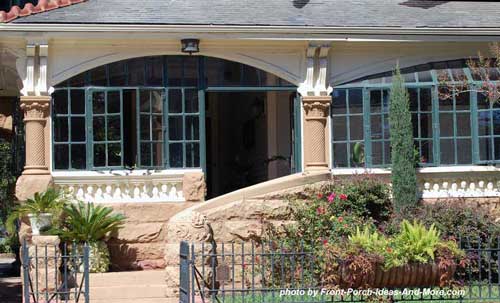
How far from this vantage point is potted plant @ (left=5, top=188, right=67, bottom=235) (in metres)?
15.2

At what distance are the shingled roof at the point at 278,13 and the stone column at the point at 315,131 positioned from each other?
1513mm

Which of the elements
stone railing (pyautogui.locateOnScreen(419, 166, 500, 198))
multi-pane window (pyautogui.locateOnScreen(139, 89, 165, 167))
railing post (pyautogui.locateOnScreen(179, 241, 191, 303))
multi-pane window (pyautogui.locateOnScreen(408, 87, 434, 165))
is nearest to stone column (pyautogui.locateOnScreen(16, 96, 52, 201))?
multi-pane window (pyautogui.locateOnScreen(139, 89, 165, 167))

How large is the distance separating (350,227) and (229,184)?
10.8m

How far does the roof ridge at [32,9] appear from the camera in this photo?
53.6ft

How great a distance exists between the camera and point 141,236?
54.4 ft

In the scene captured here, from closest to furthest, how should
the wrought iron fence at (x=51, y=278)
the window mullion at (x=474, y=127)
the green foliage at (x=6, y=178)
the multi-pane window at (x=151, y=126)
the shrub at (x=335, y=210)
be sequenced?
the wrought iron fence at (x=51, y=278) → the shrub at (x=335, y=210) → the multi-pane window at (x=151, y=126) → the window mullion at (x=474, y=127) → the green foliage at (x=6, y=178)

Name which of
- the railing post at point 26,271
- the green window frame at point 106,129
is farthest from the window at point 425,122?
the railing post at point 26,271

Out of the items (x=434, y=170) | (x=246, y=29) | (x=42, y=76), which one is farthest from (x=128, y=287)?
(x=434, y=170)

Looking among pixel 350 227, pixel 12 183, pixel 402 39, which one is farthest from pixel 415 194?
pixel 12 183

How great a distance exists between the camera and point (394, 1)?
63.6 ft

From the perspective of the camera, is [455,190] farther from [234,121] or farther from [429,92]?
[234,121]

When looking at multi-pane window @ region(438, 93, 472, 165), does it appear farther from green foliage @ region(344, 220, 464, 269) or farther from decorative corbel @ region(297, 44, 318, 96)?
green foliage @ region(344, 220, 464, 269)

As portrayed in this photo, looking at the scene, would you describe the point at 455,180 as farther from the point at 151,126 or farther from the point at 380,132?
the point at 151,126

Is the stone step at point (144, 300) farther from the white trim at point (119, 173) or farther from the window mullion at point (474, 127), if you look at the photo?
the window mullion at point (474, 127)
